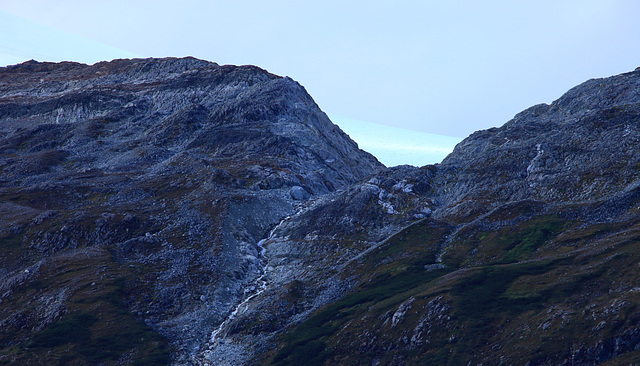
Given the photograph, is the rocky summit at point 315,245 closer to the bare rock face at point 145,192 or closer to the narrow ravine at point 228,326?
the narrow ravine at point 228,326

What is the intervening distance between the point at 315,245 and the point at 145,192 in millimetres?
39786

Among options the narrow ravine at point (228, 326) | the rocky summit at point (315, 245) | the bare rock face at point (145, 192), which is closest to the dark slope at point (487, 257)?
the rocky summit at point (315, 245)

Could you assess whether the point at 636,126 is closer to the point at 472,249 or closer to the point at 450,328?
the point at 472,249

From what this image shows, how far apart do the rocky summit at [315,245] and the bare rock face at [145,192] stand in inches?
15.6

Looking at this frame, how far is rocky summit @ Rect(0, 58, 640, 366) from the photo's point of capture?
4678 cm

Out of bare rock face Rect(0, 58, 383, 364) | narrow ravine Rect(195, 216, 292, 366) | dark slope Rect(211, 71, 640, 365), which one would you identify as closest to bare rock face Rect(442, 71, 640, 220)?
dark slope Rect(211, 71, 640, 365)

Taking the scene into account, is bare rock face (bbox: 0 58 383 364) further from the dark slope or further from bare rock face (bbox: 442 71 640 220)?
bare rock face (bbox: 442 71 640 220)

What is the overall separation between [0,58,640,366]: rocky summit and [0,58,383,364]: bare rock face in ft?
1.30

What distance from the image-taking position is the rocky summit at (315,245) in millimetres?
46781

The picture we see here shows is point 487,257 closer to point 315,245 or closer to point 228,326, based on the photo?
point 315,245

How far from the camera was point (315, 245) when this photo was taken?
263 feet

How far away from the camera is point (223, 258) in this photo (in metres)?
73.6

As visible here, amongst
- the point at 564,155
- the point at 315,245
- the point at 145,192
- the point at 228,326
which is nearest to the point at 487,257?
the point at 315,245

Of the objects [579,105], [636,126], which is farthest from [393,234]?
[579,105]
